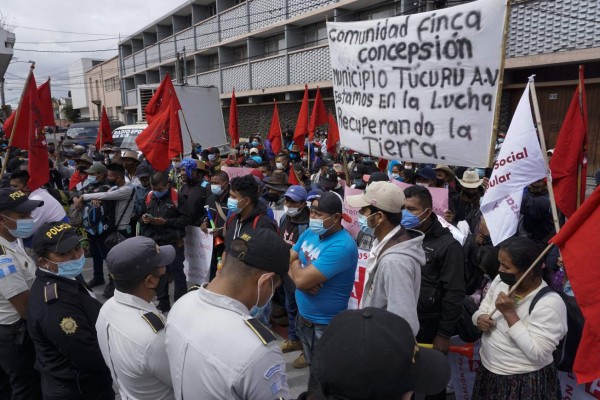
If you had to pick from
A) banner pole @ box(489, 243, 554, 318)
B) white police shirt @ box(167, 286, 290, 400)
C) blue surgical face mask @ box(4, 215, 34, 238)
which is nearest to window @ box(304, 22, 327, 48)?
blue surgical face mask @ box(4, 215, 34, 238)

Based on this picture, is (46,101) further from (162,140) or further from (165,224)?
(165,224)

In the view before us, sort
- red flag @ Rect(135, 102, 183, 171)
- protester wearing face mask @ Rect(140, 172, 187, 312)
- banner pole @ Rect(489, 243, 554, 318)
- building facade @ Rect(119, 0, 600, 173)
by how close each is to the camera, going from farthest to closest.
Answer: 1. building facade @ Rect(119, 0, 600, 173)
2. red flag @ Rect(135, 102, 183, 171)
3. protester wearing face mask @ Rect(140, 172, 187, 312)
4. banner pole @ Rect(489, 243, 554, 318)

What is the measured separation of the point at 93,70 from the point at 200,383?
5994 centimetres

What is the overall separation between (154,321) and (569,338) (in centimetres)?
235

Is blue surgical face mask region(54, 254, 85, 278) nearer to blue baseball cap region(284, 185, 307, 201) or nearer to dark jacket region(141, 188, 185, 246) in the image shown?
blue baseball cap region(284, 185, 307, 201)

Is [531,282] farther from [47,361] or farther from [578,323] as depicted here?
[47,361]

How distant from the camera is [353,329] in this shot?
3.69 feet

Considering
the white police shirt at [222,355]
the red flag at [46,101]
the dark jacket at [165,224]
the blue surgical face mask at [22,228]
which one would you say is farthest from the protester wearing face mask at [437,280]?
the red flag at [46,101]

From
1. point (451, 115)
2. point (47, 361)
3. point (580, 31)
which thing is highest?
point (580, 31)

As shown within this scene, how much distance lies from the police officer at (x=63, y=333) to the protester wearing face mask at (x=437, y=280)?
211 cm

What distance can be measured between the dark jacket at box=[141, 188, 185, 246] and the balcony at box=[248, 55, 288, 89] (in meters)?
16.1

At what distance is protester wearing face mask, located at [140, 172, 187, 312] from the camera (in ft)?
17.3

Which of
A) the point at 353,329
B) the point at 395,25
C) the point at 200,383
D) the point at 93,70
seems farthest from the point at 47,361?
the point at 93,70

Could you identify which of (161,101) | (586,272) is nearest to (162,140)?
(161,101)
